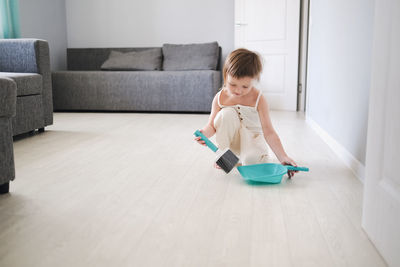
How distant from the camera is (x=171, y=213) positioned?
1164 millimetres

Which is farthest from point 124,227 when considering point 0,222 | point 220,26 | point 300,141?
point 220,26

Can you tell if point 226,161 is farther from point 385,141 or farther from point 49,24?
point 49,24

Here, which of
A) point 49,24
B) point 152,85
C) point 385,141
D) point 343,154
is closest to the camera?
point 385,141

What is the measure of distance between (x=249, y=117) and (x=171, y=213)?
0.69m

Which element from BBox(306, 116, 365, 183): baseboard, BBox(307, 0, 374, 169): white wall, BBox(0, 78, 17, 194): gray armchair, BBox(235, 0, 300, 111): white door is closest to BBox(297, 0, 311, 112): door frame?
BBox(235, 0, 300, 111): white door

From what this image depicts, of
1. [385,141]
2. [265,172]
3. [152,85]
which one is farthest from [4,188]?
[152,85]

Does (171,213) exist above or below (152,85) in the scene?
below

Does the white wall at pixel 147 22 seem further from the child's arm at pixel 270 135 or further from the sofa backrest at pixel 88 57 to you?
the child's arm at pixel 270 135

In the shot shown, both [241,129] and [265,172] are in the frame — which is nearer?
[265,172]

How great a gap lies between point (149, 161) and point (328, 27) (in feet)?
4.20

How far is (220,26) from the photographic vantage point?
14.5ft

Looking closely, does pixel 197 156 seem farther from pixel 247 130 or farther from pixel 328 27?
pixel 328 27

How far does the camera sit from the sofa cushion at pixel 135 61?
13.7 feet

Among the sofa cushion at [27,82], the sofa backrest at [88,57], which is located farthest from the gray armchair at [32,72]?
the sofa backrest at [88,57]
